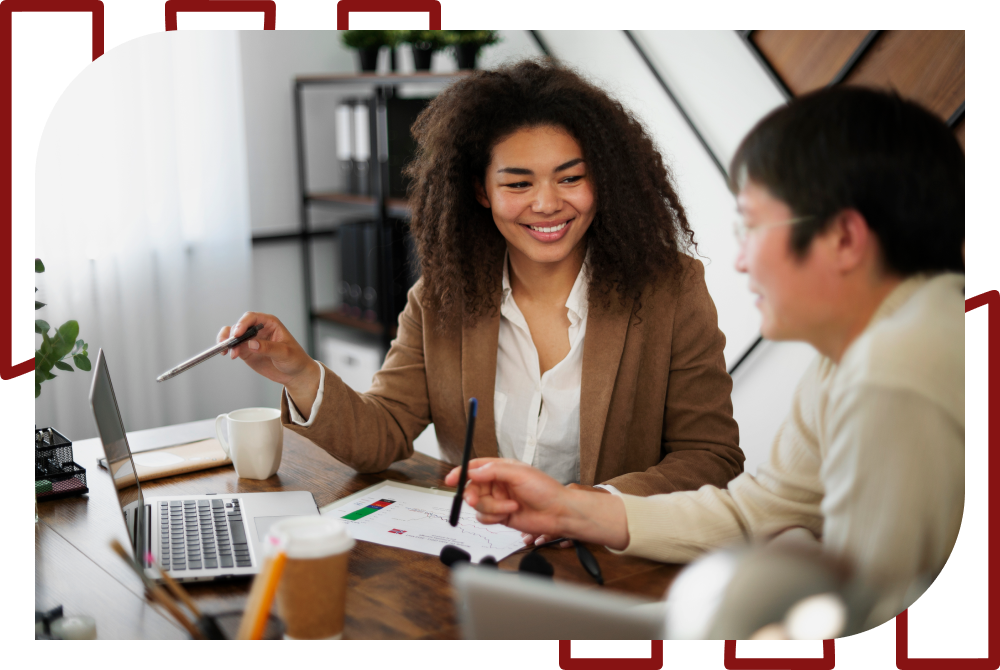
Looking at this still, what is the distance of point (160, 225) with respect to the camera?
253 centimetres

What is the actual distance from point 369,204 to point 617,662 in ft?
7.33

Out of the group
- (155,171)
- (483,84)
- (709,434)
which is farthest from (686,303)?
(155,171)

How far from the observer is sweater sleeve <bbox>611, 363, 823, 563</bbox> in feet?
2.36

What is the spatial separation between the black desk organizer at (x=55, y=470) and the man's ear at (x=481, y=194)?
74 centimetres

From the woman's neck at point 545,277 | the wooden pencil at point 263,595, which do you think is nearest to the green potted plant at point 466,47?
the woman's neck at point 545,277

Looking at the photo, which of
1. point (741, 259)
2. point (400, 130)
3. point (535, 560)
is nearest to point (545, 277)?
point (535, 560)

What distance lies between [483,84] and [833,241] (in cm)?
78

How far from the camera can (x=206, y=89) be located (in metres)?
2.60

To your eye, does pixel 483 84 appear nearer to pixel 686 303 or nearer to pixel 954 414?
pixel 686 303

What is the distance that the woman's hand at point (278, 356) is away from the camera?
3.89ft

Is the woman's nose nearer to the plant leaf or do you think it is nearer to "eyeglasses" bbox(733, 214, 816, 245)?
"eyeglasses" bbox(733, 214, 816, 245)

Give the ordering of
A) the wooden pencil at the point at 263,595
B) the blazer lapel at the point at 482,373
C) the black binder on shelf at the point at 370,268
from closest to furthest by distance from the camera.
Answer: the wooden pencil at the point at 263,595 → the blazer lapel at the point at 482,373 → the black binder on shelf at the point at 370,268

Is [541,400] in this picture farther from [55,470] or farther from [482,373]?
[55,470]
